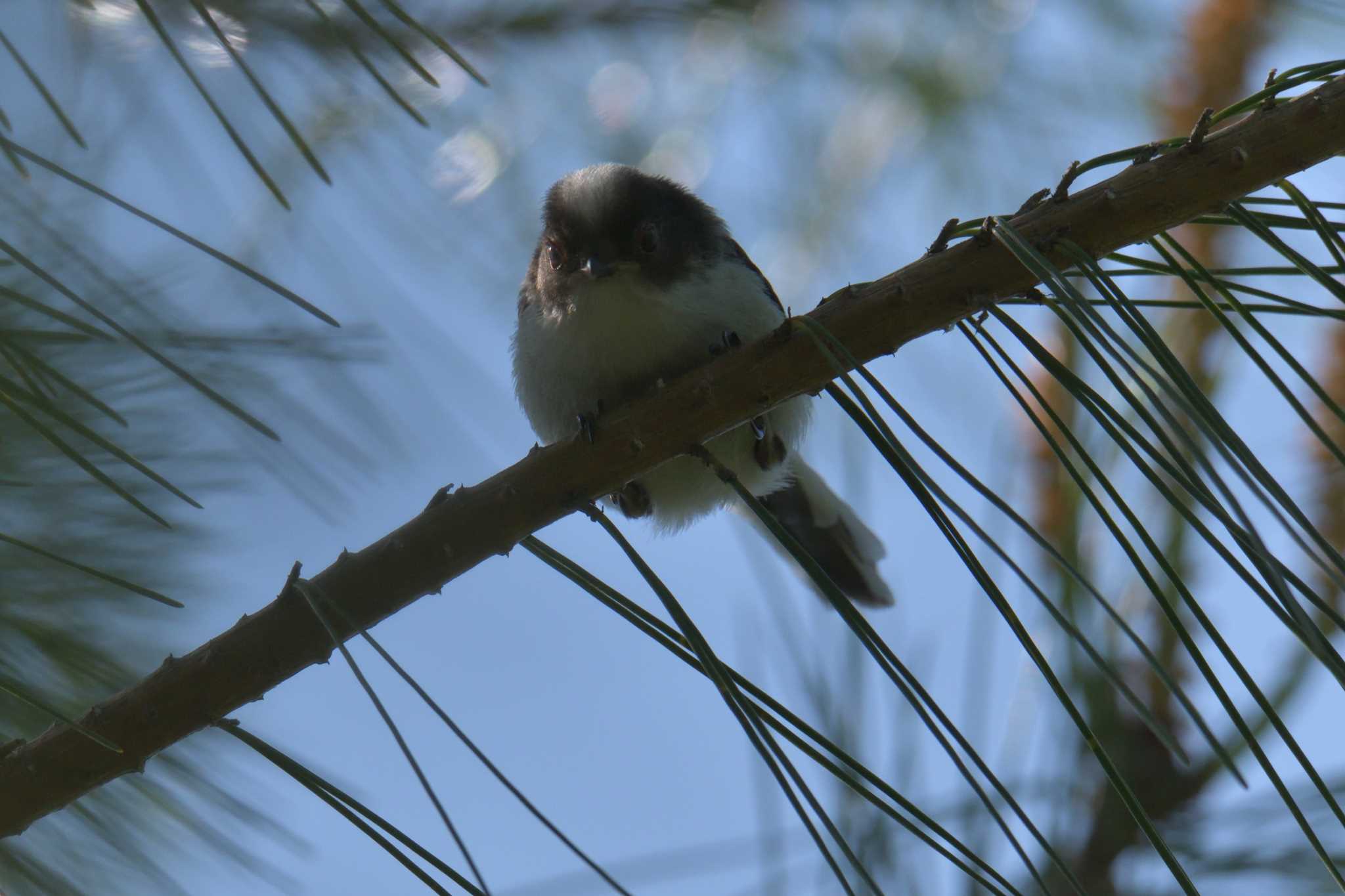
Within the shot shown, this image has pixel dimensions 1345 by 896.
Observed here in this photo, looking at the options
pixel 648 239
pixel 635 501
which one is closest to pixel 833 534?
pixel 635 501

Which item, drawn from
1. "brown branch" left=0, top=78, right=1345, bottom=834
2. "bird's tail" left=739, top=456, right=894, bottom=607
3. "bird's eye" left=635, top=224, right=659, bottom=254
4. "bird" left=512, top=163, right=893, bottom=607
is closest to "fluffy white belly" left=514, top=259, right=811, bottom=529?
"bird" left=512, top=163, right=893, bottom=607

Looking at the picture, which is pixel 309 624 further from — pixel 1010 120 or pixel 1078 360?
pixel 1010 120

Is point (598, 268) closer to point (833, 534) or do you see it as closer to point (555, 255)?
point (555, 255)

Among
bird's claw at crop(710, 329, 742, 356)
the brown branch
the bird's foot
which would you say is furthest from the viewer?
the bird's foot

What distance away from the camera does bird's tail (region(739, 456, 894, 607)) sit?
2.87 meters

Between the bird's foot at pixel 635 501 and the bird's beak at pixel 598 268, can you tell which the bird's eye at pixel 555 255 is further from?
the bird's foot at pixel 635 501

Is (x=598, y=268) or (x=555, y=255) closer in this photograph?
(x=598, y=268)

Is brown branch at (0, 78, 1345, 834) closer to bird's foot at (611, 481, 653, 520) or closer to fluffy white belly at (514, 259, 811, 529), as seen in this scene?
fluffy white belly at (514, 259, 811, 529)

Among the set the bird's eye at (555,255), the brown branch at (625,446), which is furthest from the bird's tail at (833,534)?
the brown branch at (625,446)

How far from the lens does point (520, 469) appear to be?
1213mm

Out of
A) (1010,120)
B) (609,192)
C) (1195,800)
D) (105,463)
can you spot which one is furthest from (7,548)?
(1010,120)

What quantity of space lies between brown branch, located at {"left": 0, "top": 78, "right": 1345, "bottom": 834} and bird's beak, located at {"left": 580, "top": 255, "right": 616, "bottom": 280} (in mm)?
992

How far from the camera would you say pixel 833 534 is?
2.96 metres

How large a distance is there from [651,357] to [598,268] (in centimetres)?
22
